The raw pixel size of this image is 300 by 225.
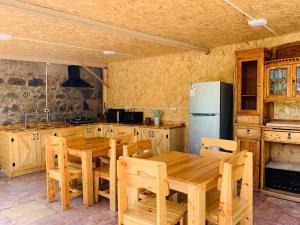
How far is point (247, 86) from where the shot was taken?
407cm

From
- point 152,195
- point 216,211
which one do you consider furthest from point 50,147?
point 216,211

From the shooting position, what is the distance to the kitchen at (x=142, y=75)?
116 inches

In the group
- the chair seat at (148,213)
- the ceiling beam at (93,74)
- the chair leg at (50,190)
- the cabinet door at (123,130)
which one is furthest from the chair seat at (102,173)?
the ceiling beam at (93,74)

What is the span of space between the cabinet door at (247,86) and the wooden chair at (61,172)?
2.68m

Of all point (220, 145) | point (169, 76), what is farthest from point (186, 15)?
point (169, 76)

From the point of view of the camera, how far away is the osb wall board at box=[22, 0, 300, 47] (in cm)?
257

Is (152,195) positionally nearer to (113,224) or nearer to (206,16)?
(113,224)

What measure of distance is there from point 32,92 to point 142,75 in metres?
2.53

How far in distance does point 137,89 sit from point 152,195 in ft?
13.0

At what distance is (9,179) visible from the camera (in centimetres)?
452

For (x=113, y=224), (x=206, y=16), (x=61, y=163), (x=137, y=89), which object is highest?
(x=206, y=16)

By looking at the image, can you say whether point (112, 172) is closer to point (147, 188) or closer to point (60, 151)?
point (60, 151)

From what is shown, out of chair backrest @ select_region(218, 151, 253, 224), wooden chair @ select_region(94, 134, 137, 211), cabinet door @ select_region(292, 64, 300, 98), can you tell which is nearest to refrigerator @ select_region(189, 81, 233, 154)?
cabinet door @ select_region(292, 64, 300, 98)

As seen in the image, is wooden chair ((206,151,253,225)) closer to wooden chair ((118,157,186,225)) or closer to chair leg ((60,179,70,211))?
wooden chair ((118,157,186,225))
